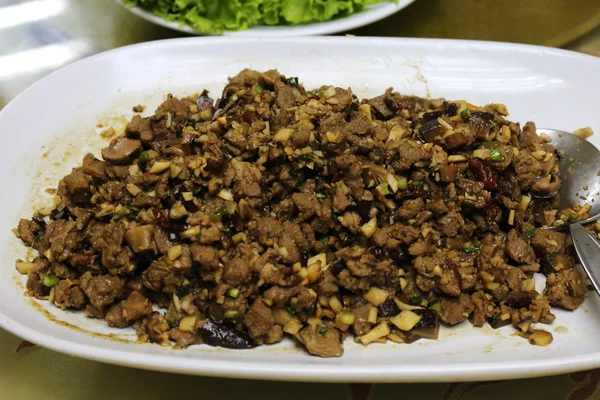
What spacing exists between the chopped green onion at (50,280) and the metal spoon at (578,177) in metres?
2.70

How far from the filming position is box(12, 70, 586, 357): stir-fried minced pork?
2.31 m

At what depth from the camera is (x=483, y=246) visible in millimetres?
2508

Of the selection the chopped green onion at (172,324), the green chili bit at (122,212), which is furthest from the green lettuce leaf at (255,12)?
the chopped green onion at (172,324)

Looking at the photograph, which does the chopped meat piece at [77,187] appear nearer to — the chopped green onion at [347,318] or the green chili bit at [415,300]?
the chopped green onion at [347,318]

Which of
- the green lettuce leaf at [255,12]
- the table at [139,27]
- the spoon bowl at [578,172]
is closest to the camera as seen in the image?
the spoon bowl at [578,172]

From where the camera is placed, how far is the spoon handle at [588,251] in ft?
8.01

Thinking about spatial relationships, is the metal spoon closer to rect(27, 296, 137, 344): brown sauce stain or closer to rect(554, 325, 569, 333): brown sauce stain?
rect(554, 325, 569, 333): brown sauce stain

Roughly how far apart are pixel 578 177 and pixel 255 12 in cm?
243

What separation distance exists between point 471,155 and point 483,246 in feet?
1.56

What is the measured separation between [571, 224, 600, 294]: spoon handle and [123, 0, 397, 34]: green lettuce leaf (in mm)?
2159

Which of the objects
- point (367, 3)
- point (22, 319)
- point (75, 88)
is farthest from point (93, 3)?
point (22, 319)

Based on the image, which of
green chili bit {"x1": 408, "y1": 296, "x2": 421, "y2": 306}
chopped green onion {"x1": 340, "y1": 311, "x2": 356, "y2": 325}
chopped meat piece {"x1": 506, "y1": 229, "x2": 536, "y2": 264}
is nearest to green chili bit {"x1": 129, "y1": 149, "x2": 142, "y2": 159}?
chopped green onion {"x1": 340, "y1": 311, "x2": 356, "y2": 325}

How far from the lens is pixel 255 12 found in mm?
3570

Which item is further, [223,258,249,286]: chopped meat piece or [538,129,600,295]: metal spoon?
[538,129,600,295]: metal spoon
